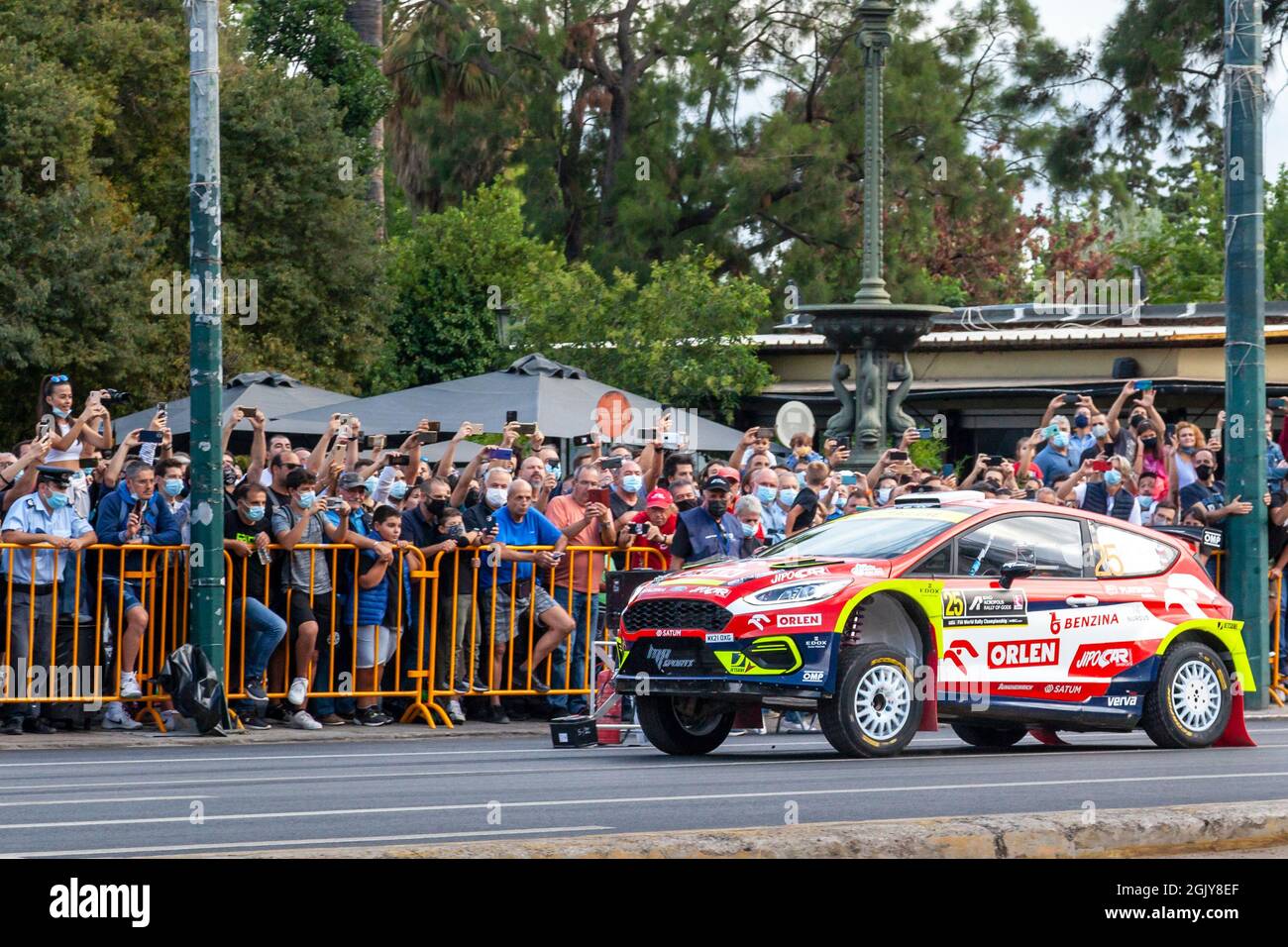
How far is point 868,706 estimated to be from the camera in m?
14.0

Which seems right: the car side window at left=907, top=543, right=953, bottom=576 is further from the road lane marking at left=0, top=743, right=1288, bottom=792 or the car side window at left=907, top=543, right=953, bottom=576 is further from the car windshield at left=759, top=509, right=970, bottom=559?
the road lane marking at left=0, top=743, right=1288, bottom=792

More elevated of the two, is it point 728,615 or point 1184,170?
point 1184,170

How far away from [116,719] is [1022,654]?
6458mm

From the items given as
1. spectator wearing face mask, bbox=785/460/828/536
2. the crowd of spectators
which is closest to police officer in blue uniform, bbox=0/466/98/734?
the crowd of spectators

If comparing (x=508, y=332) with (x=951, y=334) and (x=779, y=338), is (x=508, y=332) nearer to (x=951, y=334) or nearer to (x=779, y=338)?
(x=779, y=338)

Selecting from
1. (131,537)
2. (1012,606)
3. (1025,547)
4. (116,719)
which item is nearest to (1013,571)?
(1012,606)

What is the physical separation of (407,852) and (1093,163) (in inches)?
1022

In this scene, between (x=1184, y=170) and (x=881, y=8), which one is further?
(x=1184, y=170)

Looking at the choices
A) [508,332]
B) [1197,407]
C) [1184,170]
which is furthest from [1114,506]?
[1184,170]

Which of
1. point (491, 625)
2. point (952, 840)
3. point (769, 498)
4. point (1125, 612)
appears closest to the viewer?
point (952, 840)

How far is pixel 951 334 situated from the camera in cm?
3625

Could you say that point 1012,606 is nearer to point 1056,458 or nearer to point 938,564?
point 938,564

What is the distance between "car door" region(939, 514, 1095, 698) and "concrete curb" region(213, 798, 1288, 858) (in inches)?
167
